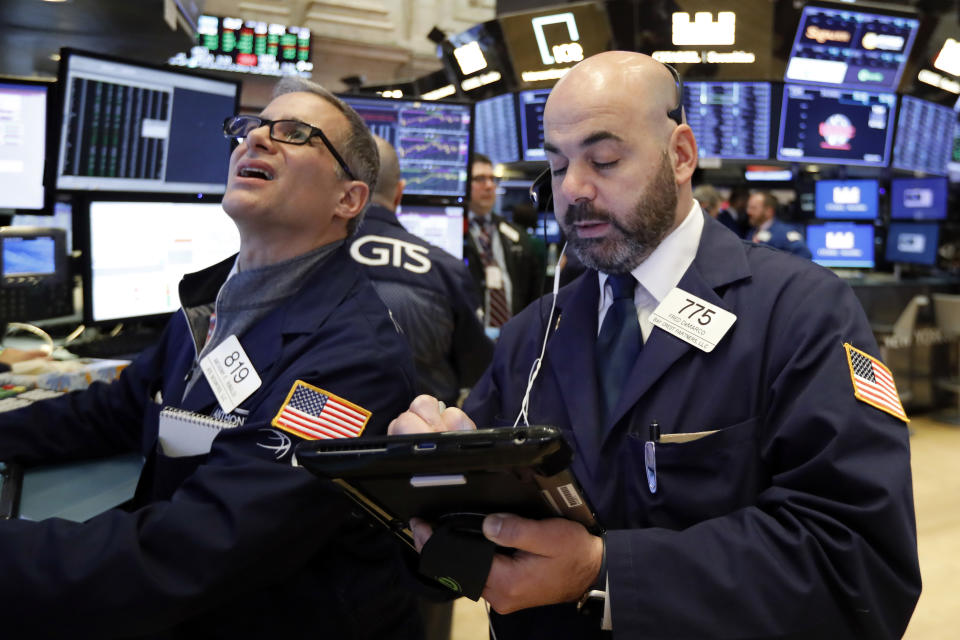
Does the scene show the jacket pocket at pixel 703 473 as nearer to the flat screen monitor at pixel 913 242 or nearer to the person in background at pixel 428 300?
the person in background at pixel 428 300

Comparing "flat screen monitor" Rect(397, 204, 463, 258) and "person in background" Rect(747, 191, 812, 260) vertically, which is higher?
"person in background" Rect(747, 191, 812, 260)

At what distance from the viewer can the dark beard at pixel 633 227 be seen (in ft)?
3.96

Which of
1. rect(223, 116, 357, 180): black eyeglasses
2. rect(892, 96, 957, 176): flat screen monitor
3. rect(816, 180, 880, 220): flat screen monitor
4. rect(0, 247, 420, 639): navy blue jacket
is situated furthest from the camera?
rect(816, 180, 880, 220): flat screen monitor

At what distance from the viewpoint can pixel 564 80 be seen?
49.9 inches

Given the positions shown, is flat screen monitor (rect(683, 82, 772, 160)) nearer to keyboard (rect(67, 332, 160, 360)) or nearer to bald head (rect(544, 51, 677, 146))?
keyboard (rect(67, 332, 160, 360))

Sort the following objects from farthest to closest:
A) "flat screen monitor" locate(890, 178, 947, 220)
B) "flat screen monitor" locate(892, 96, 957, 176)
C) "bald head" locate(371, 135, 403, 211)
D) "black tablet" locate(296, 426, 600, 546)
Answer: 1. "flat screen monitor" locate(890, 178, 947, 220)
2. "flat screen monitor" locate(892, 96, 957, 176)
3. "bald head" locate(371, 135, 403, 211)
4. "black tablet" locate(296, 426, 600, 546)

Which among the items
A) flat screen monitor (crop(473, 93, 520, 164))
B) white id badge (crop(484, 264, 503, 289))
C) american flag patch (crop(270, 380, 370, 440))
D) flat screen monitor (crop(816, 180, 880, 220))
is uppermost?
flat screen monitor (crop(473, 93, 520, 164))

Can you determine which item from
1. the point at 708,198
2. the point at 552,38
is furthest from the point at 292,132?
the point at 708,198

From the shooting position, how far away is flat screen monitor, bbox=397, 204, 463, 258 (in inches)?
133

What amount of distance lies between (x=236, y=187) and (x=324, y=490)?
71 centimetres

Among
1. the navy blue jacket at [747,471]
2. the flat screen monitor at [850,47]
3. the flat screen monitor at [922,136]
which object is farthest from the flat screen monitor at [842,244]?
the navy blue jacket at [747,471]

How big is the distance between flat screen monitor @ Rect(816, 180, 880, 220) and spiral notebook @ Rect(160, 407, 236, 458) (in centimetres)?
630

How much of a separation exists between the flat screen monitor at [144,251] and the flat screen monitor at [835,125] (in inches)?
161

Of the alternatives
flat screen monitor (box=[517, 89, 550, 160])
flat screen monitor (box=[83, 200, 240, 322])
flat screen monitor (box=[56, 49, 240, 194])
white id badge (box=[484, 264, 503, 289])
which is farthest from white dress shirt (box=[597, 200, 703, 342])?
flat screen monitor (box=[517, 89, 550, 160])
